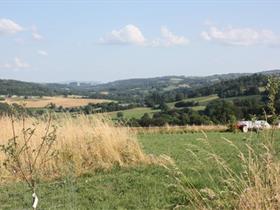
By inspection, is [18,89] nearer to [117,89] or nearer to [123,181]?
[123,181]

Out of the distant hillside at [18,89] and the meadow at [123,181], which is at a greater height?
the distant hillside at [18,89]

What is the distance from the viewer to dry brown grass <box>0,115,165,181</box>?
10320 mm

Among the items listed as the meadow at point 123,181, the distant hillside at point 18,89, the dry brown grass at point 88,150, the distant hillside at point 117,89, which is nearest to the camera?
the meadow at point 123,181

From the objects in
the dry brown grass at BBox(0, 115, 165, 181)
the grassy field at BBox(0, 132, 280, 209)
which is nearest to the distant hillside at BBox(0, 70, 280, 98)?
the dry brown grass at BBox(0, 115, 165, 181)

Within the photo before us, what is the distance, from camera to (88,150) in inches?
434

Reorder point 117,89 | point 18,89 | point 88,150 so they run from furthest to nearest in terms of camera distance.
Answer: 1. point 117,89
2. point 18,89
3. point 88,150

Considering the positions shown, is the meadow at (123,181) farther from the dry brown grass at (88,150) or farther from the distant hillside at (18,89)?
the distant hillside at (18,89)

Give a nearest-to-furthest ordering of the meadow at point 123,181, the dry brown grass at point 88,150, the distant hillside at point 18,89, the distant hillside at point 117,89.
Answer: the meadow at point 123,181, the dry brown grass at point 88,150, the distant hillside at point 18,89, the distant hillside at point 117,89

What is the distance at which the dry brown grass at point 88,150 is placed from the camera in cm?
1032

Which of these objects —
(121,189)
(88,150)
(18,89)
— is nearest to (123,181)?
(121,189)

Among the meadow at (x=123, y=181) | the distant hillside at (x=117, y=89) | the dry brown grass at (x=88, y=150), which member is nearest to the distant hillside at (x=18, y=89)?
the distant hillside at (x=117, y=89)

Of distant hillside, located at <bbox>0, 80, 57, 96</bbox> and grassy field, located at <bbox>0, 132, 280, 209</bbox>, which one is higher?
distant hillside, located at <bbox>0, 80, 57, 96</bbox>

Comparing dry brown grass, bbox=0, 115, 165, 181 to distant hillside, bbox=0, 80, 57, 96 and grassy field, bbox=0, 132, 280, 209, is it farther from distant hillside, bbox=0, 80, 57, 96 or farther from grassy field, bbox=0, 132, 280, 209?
distant hillside, bbox=0, 80, 57, 96

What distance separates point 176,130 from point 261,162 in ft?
70.6
